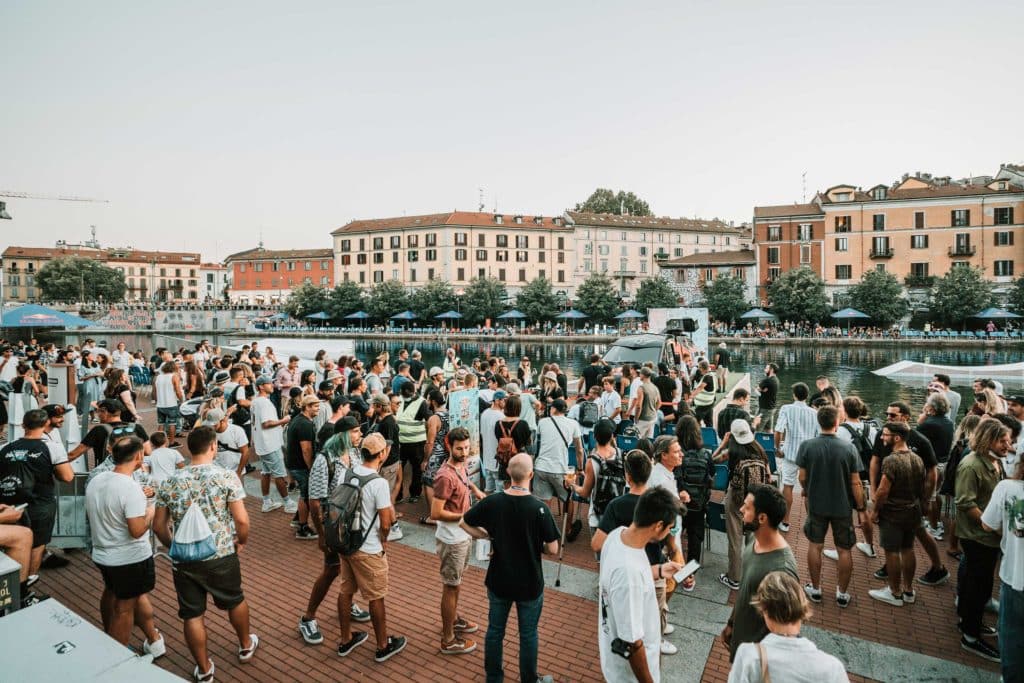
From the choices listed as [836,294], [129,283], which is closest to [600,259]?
[836,294]

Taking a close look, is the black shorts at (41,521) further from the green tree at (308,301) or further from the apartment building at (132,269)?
the apartment building at (132,269)

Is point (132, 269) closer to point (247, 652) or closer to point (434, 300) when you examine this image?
point (434, 300)

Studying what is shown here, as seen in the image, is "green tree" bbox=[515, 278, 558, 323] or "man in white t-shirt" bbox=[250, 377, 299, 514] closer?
"man in white t-shirt" bbox=[250, 377, 299, 514]

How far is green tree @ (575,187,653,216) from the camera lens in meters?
86.4

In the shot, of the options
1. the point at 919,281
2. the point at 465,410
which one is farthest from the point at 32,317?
the point at 919,281

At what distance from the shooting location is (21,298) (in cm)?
9706

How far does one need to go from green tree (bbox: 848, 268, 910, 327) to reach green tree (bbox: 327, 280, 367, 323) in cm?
4749

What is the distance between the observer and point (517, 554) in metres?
3.86

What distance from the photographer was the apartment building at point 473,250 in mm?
71625

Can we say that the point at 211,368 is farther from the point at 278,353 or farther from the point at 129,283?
the point at 129,283

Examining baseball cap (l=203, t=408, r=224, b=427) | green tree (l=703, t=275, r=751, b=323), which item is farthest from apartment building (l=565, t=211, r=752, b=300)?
baseball cap (l=203, t=408, r=224, b=427)

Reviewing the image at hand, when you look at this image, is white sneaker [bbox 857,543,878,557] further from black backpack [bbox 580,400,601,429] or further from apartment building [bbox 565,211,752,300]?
apartment building [bbox 565,211,752,300]

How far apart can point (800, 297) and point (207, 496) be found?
5517 centimetres

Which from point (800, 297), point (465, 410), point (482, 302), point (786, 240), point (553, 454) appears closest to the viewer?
point (553, 454)
